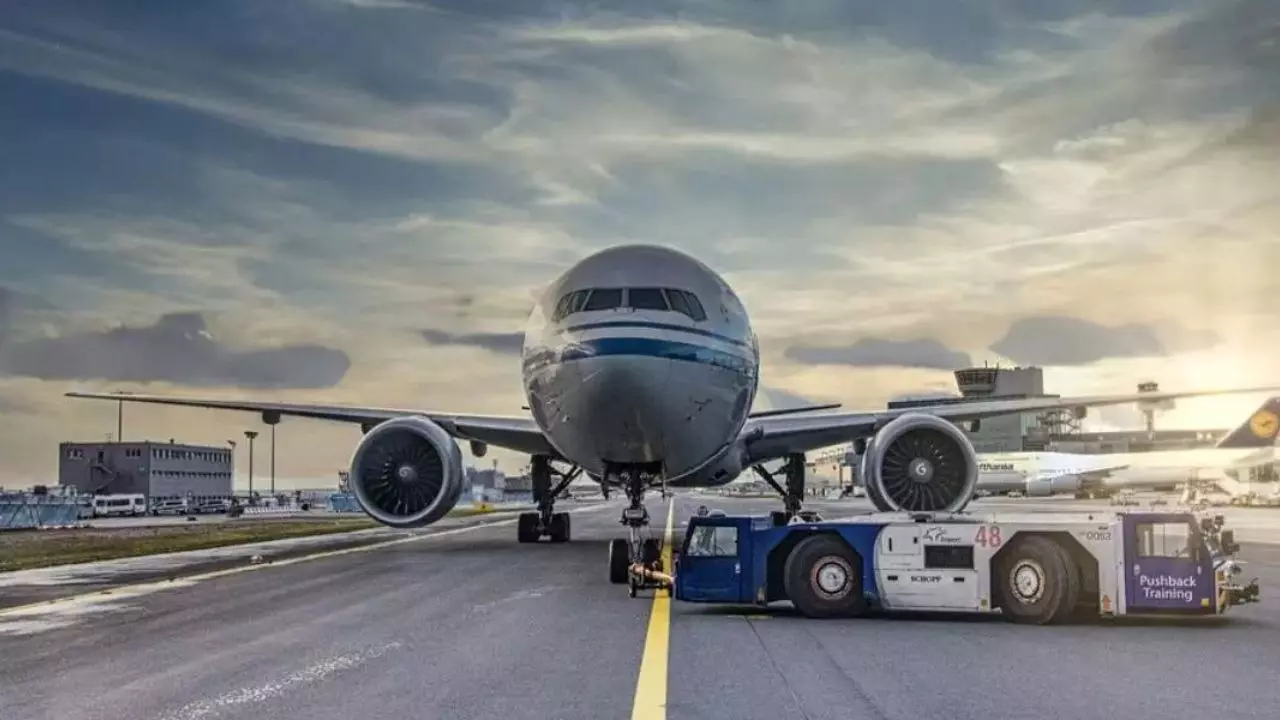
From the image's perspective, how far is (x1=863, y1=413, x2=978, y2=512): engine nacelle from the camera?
2289 centimetres

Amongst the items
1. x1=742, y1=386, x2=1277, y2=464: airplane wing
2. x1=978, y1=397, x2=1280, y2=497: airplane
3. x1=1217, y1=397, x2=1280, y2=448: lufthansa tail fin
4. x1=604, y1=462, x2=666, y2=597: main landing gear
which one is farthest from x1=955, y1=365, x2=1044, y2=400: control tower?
x1=604, y1=462, x2=666, y2=597: main landing gear

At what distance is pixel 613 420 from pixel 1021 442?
138 meters

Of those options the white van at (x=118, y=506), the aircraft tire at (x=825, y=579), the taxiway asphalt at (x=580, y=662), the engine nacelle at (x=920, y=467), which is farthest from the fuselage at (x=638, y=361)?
the white van at (x=118, y=506)

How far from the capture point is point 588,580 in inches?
738

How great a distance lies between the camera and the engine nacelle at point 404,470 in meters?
23.5

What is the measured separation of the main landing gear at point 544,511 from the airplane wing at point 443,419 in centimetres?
100

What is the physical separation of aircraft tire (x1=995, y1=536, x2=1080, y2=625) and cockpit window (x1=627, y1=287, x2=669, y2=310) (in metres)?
5.50

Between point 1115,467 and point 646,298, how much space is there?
77.3 m

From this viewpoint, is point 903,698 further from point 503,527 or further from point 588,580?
point 503,527

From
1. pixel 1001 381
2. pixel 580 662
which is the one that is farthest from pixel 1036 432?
pixel 580 662

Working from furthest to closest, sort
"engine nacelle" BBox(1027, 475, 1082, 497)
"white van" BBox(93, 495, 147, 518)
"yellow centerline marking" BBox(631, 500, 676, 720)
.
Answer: "engine nacelle" BBox(1027, 475, 1082, 497) < "white van" BBox(93, 495, 147, 518) < "yellow centerline marking" BBox(631, 500, 676, 720)

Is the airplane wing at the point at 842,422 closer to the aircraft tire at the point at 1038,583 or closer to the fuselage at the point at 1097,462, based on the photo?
the aircraft tire at the point at 1038,583

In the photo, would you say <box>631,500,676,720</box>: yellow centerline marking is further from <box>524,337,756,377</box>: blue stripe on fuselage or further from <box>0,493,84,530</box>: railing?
<box>0,493,84,530</box>: railing

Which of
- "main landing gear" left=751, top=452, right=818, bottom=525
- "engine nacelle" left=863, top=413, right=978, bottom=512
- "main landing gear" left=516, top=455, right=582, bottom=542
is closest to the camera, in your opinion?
"engine nacelle" left=863, top=413, right=978, bottom=512
